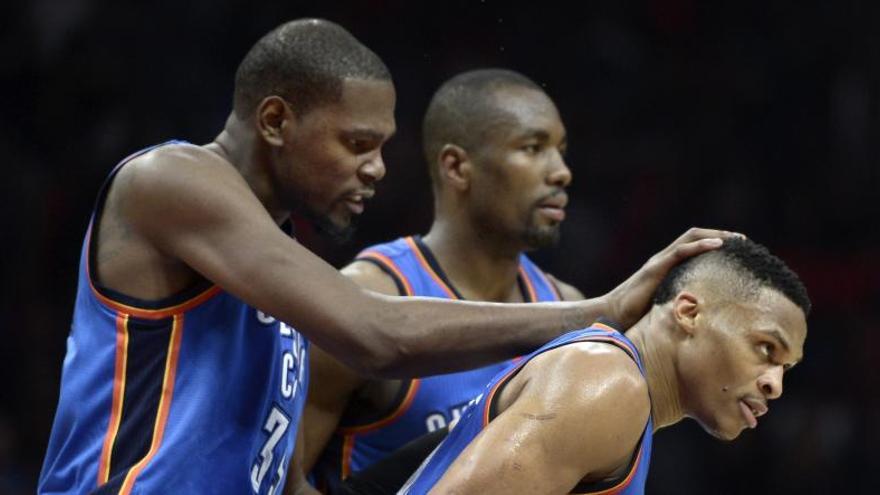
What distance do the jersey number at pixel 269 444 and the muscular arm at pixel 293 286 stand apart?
12.3 inches

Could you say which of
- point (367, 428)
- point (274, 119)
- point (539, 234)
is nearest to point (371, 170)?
point (274, 119)

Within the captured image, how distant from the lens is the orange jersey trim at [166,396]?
2777 millimetres

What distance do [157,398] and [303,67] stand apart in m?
0.87

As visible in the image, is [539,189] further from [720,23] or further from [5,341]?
[720,23]

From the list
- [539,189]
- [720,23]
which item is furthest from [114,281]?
[720,23]

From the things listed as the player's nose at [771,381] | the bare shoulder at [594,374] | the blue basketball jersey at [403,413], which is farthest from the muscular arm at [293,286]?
the blue basketball jersey at [403,413]

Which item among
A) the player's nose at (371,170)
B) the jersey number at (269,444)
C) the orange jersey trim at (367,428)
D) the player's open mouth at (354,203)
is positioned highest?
the player's nose at (371,170)

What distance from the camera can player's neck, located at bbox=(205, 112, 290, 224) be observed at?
10.2 feet

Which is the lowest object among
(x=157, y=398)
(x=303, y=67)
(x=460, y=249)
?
(x=157, y=398)

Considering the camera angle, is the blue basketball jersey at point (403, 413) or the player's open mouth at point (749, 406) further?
the blue basketball jersey at point (403, 413)

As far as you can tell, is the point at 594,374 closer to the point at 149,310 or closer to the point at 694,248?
the point at 694,248

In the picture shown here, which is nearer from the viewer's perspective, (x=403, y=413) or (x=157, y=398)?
(x=157, y=398)

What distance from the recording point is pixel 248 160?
310 cm

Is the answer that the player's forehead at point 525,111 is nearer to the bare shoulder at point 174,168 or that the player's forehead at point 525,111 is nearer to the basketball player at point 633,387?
the basketball player at point 633,387
